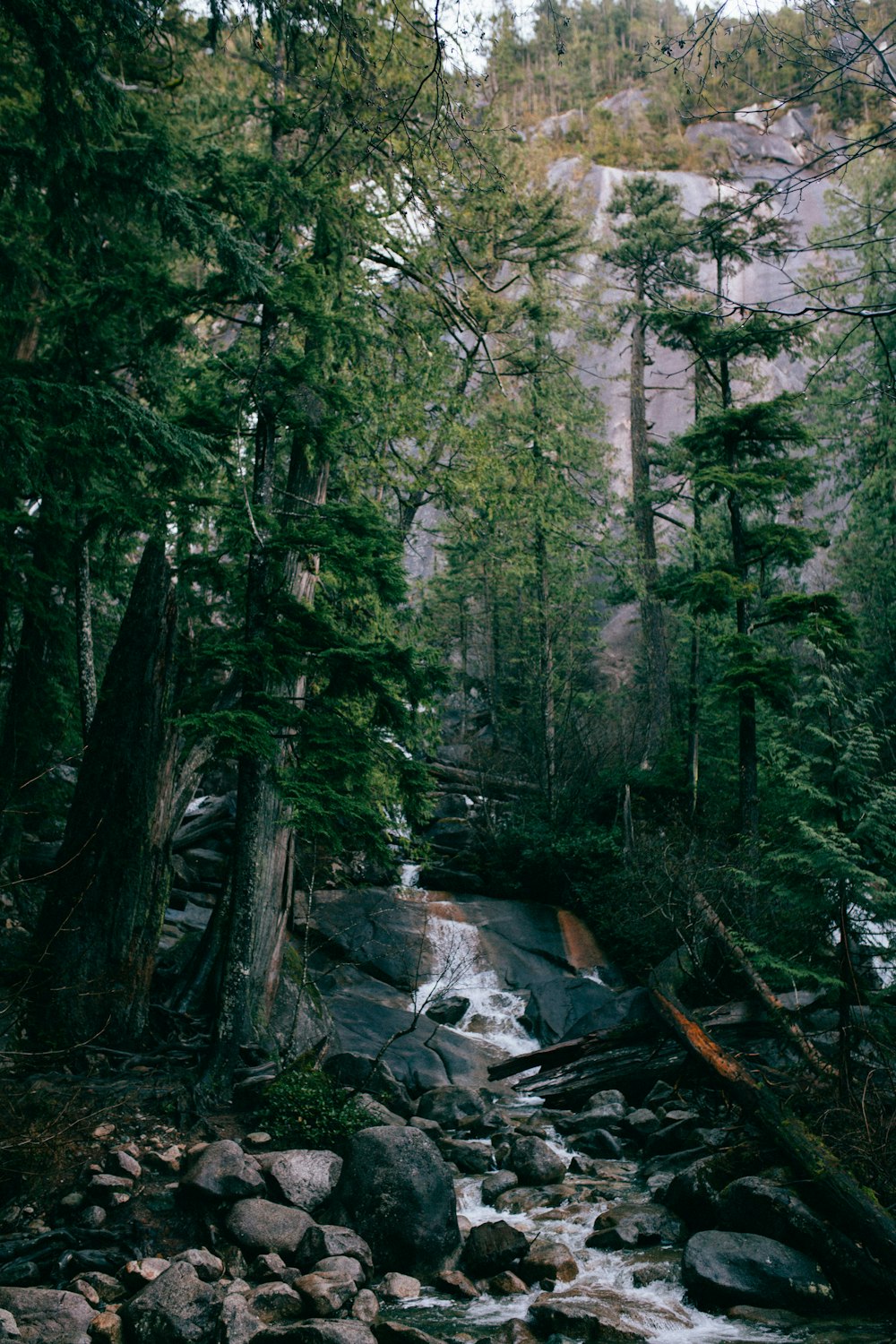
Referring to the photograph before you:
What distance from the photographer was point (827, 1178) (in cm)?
614

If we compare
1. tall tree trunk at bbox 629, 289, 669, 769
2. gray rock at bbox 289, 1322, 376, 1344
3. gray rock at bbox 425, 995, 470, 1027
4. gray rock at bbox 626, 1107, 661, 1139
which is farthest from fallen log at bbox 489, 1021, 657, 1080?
tall tree trunk at bbox 629, 289, 669, 769

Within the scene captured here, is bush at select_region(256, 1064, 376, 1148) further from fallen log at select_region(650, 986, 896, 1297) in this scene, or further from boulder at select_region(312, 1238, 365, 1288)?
fallen log at select_region(650, 986, 896, 1297)

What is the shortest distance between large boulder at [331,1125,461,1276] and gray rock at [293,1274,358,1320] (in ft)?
1.90

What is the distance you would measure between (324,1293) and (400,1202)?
3.15ft

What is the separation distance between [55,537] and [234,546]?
2.82 m

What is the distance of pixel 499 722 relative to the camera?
2506cm

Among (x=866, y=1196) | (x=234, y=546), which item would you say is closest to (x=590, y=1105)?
(x=866, y=1196)

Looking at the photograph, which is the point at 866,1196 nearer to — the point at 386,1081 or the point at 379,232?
the point at 386,1081

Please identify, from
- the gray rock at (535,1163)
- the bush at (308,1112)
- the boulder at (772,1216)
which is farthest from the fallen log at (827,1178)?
the bush at (308,1112)

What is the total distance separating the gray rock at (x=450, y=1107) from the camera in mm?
9695

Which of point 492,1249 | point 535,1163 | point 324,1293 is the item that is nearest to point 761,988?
point 535,1163

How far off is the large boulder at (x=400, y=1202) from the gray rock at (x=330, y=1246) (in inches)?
6.6

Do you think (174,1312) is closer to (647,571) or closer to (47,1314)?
(47,1314)

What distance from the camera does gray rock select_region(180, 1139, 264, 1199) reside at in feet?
20.7
